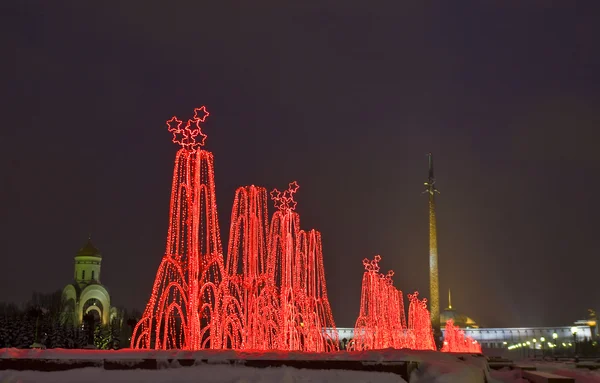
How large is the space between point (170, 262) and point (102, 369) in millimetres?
5970

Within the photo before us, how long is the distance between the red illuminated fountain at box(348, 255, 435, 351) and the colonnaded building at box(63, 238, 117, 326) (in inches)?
1227

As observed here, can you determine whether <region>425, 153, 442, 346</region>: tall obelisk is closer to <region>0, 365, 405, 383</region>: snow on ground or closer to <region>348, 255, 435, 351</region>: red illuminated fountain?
<region>348, 255, 435, 351</region>: red illuminated fountain

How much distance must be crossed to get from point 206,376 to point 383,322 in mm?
25507

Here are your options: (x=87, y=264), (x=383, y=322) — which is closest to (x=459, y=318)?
(x=87, y=264)

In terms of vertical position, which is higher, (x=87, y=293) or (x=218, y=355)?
(x=87, y=293)

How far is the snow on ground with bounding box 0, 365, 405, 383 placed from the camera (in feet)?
25.7

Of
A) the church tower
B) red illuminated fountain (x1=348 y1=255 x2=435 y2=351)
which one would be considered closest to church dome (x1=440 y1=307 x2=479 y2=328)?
the church tower

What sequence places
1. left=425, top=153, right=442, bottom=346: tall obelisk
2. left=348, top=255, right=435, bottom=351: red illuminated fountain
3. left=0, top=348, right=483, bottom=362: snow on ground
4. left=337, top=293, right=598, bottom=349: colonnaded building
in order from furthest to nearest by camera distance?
left=337, top=293, right=598, bottom=349: colonnaded building
left=425, top=153, right=442, bottom=346: tall obelisk
left=348, top=255, right=435, bottom=351: red illuminated fountain
left=0, top=348, right=483, bottom=362: snow on ground

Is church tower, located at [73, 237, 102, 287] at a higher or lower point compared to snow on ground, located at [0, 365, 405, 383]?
higher

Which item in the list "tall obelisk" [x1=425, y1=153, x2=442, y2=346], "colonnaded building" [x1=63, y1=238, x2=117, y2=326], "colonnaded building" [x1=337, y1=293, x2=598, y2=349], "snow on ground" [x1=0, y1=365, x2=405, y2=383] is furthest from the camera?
"colonnaded building" [x1=337, y1=293, x2=598, y2=349]

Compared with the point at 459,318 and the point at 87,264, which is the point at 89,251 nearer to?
the point at 87,264

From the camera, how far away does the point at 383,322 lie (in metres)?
32.7

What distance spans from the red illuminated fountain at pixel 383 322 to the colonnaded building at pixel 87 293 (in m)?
31.2

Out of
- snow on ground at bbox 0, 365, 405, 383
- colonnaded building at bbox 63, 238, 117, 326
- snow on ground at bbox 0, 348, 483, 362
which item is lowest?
snow on ground at bbox 0, 365, 405, 383
